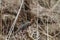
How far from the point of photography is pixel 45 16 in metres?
2.21

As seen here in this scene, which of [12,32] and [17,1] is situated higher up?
[17,1]

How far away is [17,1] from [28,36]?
380 mm

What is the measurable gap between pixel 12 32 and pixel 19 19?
0.15 meters

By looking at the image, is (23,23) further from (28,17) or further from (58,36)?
(58,36)

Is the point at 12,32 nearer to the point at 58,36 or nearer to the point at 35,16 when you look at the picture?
the point at 35,16

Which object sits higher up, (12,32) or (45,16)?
(45,16)

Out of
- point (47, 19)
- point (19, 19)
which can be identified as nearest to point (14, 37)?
point (19, 19)

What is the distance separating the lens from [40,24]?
221cm

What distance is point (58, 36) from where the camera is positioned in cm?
214

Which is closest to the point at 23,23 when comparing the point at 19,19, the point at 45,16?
the point at 19,19

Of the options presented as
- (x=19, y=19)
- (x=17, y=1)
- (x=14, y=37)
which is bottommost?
(x=14, y=37)

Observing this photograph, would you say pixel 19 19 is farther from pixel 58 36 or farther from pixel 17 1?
pixel 58 36

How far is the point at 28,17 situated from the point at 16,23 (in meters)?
0.14

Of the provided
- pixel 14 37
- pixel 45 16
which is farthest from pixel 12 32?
pixel 45 16
